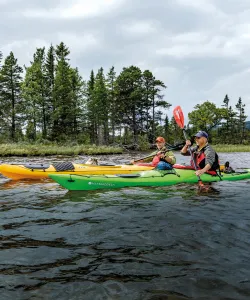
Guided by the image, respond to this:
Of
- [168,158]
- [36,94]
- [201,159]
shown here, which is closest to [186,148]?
[168,158]

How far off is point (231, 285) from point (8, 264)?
2106 millimetres

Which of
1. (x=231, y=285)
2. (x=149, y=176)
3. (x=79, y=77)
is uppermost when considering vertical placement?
(x=79, y=77)

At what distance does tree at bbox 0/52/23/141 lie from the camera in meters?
30.9

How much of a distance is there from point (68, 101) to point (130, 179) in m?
27.1

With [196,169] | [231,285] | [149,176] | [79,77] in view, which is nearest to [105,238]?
[231,285]

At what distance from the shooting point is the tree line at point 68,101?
31.0m

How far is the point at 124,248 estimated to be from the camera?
10.2 feet

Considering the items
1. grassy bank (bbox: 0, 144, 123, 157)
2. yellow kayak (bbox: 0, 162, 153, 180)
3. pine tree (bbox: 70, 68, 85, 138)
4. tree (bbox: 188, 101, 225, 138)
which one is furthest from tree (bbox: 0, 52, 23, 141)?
tree (bbox: 188, 101, 225, 138)

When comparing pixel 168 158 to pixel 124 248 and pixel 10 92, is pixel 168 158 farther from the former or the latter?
pixel 10 92

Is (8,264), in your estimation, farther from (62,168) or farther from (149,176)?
(62,168)

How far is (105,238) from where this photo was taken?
3.40 meters

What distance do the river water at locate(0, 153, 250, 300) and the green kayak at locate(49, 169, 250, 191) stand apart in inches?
26.8

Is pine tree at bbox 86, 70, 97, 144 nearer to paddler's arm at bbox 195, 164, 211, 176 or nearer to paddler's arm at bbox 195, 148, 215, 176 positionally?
paddler's arm at bbox 195, 148, 215, 176

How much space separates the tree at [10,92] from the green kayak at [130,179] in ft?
88.9
